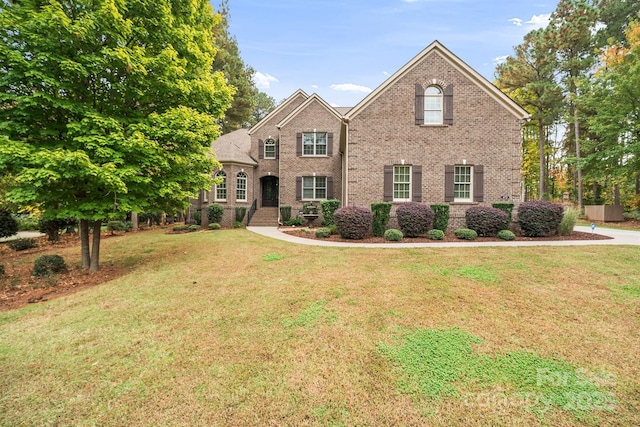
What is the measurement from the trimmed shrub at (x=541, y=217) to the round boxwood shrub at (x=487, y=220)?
32.2 inches

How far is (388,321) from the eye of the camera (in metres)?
4.15

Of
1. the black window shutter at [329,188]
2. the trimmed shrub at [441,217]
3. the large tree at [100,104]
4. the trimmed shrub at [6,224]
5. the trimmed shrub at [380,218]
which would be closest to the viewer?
the large tree at [100,104]

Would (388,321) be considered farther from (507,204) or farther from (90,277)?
(507,204)

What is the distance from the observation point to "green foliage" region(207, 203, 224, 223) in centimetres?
1627

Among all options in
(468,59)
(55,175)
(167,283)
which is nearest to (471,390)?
(167,283)

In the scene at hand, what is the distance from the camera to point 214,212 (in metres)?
16.3

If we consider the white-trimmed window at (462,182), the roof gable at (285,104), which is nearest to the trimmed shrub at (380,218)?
the white-trimmed window at (462,182)

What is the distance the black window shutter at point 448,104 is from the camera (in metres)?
12.5

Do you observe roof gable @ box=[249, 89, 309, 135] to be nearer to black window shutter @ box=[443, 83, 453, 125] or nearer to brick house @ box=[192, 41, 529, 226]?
brick house @ box=[192, 41, 529, 226]

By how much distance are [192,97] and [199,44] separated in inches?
74.5

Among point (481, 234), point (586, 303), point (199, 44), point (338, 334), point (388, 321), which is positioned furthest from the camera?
point (481, 234)

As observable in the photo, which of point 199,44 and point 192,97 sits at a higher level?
point 199,44

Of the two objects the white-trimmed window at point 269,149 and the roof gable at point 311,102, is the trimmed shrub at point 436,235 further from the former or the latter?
the white-trimmed window at point 269,149

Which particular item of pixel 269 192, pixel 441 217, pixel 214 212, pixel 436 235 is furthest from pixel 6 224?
pixel 441 217
